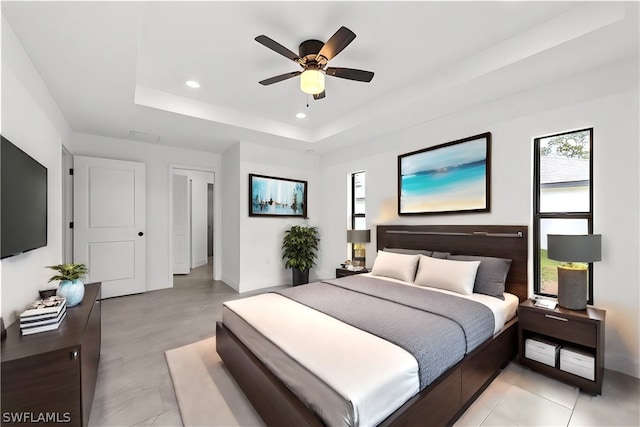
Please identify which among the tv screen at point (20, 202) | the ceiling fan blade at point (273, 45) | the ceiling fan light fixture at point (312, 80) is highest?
the ceiling fan blade at point (273, 45)

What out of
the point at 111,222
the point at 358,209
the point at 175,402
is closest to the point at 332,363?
the point at 175,402

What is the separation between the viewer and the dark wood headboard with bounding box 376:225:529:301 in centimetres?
283

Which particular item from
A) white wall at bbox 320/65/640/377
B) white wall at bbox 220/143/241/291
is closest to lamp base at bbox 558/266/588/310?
white wall at bbox 320/65/640/377

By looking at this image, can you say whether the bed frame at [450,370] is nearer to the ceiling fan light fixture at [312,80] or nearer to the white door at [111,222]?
the ceiling fan light fixture at [312,80]

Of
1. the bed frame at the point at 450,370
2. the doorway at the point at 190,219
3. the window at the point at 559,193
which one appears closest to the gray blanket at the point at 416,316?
the bed frame at the point at 450,370

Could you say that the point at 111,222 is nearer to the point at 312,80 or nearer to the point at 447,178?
the point at 312,80

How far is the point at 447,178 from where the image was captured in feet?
11.5

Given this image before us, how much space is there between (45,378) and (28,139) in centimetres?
185

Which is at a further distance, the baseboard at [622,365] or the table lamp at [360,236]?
the table lamp at [360,236]

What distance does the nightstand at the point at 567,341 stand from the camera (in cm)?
203

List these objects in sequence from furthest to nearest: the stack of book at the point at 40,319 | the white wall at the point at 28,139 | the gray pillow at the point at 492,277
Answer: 1. the gray pillow at the point at 492,277
2. the white wall at the point at 28,139
3. the stack of book at the point at 40,319

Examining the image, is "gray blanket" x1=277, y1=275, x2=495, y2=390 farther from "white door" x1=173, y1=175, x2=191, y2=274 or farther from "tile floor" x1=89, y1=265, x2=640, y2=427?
"white door" x1=173, y1=175, x2=191, y2=274

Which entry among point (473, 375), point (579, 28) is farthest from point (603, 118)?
point (473, 375)

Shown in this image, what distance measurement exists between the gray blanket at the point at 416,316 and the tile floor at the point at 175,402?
0.41 metres
